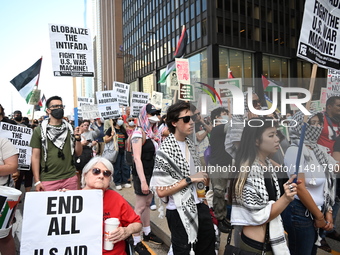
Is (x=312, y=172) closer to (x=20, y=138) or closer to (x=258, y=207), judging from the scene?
(x=258, y=207)

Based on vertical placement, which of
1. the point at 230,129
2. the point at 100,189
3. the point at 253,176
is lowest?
the point at 100,189

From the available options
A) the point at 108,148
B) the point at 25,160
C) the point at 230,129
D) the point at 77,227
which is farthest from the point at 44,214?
the point at 108,148

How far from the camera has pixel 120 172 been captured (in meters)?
7.24

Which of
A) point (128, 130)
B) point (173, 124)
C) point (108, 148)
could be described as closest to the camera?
point (173, 124)

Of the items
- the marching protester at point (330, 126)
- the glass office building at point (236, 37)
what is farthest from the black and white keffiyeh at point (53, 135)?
the glass office building at point (236, 37)

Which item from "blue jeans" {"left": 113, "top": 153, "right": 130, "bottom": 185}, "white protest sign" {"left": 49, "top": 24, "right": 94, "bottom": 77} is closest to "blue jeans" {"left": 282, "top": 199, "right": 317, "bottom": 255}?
"white protest sign" {"left": 49, "top": 24, "right": 94, "bottom": 77}

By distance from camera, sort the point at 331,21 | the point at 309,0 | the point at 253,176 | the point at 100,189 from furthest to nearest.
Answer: the point at 331,21 < the point at 309,0 < the point at 100,189 < the point at 253,176

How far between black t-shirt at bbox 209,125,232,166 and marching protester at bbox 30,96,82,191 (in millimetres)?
1898

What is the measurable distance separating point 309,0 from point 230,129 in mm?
1597

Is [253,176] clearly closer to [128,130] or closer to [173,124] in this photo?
[173,124]

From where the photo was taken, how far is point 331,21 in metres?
3.14

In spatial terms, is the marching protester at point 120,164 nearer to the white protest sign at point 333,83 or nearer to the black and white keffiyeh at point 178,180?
the black and white keffiyeh at point 178,180

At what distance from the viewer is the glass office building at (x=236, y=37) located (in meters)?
30.2

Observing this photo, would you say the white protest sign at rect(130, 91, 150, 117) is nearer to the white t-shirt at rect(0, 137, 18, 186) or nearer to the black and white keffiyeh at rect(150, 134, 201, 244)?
the white t-shirt at rect(0, 137, 18, 186)
